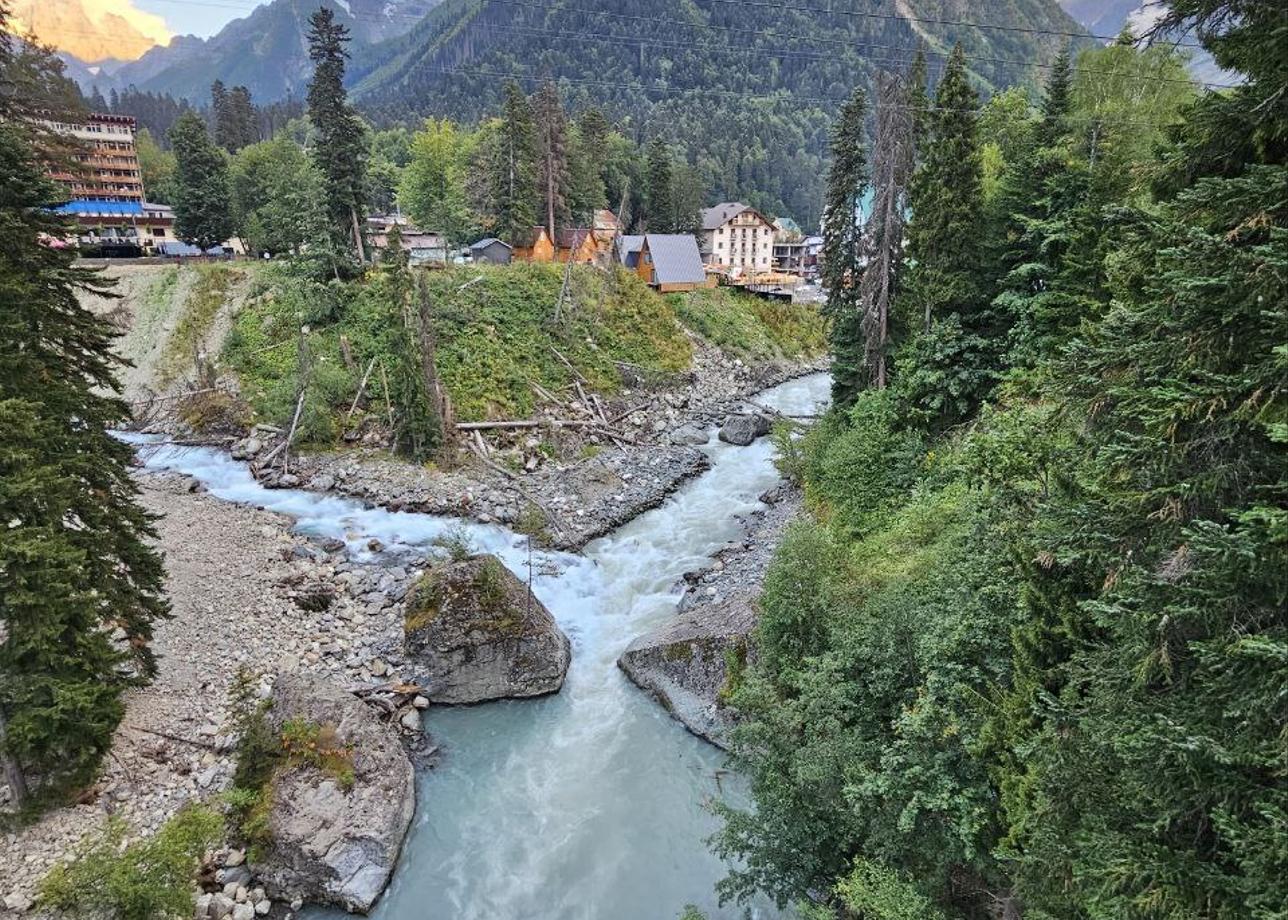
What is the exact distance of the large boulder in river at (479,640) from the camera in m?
15.7

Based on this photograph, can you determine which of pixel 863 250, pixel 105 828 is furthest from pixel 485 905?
pixel 863 250

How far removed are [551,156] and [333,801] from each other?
141 ft

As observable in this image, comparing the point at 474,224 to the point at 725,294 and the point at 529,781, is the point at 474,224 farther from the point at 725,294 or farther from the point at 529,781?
the point at 529,781

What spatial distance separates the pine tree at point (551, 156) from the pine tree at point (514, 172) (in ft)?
2.11

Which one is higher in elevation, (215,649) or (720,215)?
(720,215)

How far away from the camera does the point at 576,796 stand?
13.6 meters

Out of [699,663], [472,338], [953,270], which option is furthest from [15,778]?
[472,338]

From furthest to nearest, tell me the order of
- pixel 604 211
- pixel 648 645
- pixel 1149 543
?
pixel 604 211 < pixel 648 645 < pixel 1149 543

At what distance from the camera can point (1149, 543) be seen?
6.05m

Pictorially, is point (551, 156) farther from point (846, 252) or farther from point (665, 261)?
point (846, 252)

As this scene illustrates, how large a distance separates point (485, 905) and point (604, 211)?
67.5m

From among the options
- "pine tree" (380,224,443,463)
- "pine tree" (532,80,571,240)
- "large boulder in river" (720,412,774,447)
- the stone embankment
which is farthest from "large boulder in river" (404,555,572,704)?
"pine tree" (532,80,571,240)

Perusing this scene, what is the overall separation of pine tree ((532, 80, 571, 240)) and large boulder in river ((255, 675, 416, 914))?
39822 millimetres

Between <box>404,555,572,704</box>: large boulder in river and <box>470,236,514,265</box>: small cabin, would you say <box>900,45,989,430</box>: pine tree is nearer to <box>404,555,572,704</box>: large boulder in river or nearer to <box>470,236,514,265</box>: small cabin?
<box>404,555,572,704</box>: large boulder in river
